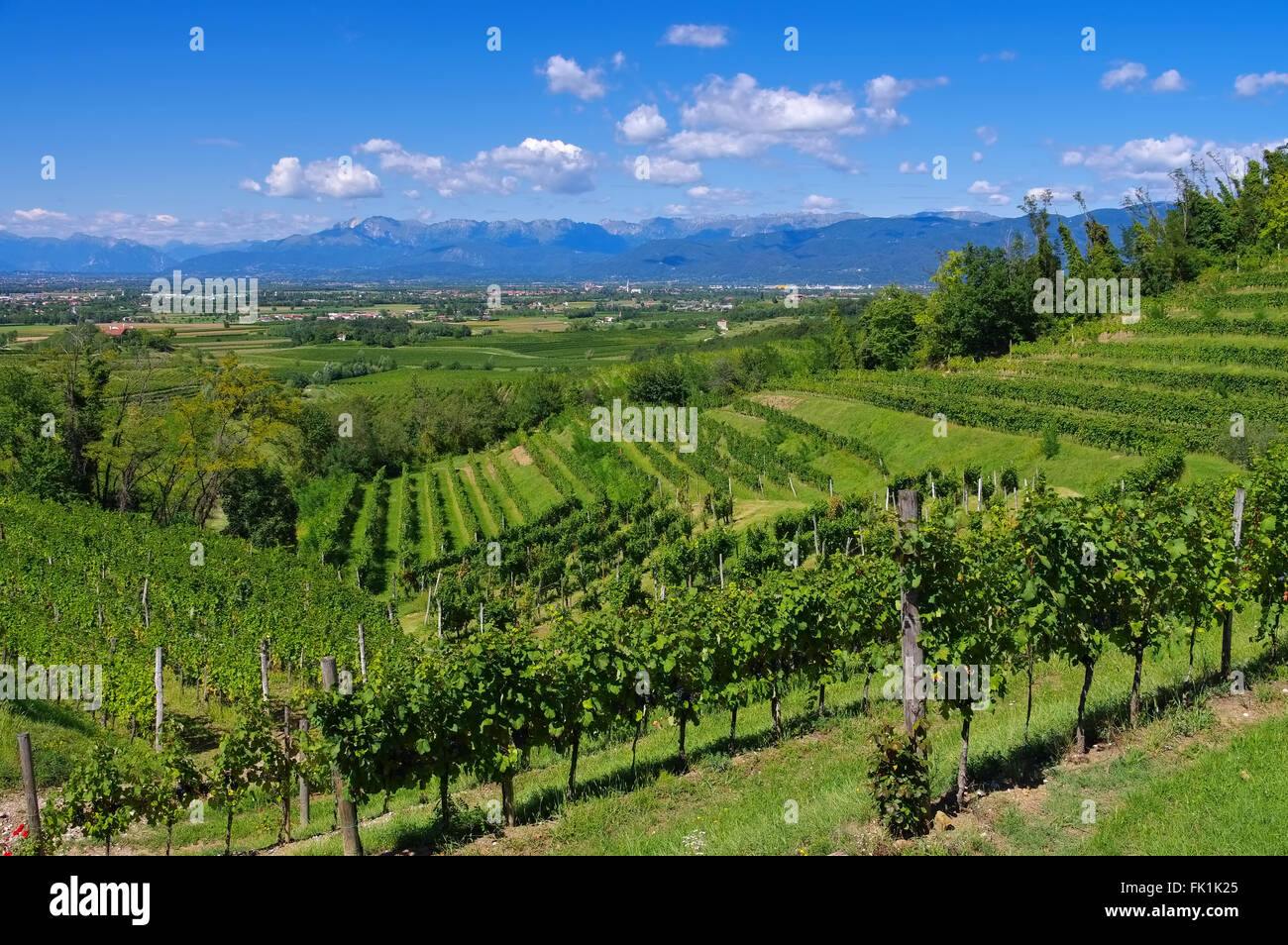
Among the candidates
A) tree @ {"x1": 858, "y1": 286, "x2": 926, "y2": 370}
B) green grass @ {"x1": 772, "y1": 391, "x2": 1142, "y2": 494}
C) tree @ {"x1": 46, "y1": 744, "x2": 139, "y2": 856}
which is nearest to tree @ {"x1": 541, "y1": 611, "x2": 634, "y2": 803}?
tree @ {"x1": 46, "y1": 744, "x2": 139, "y2": 856}

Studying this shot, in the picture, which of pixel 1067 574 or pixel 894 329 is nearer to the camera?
pixel 1067 574

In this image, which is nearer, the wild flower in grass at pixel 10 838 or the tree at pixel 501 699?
the wild flower in grass at pixel 10 838

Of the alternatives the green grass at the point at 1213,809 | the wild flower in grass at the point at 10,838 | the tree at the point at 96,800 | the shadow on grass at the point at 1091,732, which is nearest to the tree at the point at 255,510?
the wild flower in grass at the point at 10,838

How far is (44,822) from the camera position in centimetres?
1017

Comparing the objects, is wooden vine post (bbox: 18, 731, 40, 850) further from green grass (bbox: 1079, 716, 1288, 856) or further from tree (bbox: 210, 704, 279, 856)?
green grass (bbox: 1079, 716, 1288, 856)

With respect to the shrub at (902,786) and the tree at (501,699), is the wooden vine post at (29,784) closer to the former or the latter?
the tree at (501,699)

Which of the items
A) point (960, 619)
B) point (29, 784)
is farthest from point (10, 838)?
point (960, 619)

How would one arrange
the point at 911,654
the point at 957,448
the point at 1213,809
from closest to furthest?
the point at 1213,809 → the point at 911,654 → the point at 957,448

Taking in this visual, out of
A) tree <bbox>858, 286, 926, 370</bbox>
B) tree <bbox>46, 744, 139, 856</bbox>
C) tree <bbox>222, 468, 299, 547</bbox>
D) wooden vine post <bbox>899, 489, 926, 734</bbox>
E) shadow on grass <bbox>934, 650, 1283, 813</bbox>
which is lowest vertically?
tree <bbox>222, 468, 299, 547</bbox>

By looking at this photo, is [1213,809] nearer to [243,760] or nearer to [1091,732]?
[1091,732]

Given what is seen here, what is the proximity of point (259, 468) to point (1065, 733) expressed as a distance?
46029 millimetres

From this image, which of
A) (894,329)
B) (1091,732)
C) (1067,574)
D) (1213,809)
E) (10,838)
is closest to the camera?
(1213,809)

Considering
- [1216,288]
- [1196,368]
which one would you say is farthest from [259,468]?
[1216,288]

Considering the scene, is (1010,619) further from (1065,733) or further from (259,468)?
(259,468)
